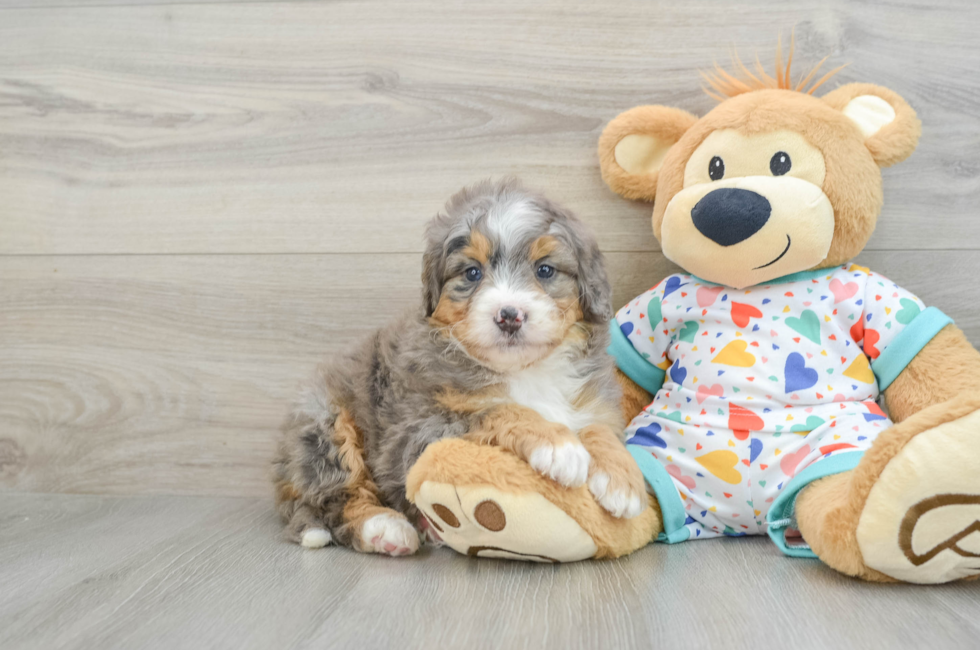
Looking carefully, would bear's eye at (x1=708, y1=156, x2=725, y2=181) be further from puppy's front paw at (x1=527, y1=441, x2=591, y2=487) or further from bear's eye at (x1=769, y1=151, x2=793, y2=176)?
puppy's front paw at (x1=527, y1=441, x2=591, y2=487)

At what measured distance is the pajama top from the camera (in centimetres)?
172

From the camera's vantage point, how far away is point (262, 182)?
2.34 metres

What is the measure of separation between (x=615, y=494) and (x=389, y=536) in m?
0.55

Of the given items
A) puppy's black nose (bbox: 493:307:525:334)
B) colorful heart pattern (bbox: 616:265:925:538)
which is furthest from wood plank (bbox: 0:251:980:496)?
colorful heart pattern (bbox: 616:265:925:538)

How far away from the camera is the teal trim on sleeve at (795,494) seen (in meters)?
1.58

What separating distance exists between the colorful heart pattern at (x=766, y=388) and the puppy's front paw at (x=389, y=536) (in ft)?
2.00

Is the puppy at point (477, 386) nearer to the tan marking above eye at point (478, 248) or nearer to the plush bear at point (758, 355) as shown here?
the tan marking above eye at point (478, 248)

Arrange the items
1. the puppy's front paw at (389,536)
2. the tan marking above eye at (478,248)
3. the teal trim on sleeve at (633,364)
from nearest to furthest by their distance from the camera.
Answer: the tan marking above eye at (478,248)
the puppy's front paw at (389,536)
the teal trim on sleeve at (633,364)

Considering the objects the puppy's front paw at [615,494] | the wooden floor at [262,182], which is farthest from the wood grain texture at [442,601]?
the wooden floor at [262,182]

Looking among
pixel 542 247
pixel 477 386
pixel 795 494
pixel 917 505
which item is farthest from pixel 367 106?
pixel 917 505

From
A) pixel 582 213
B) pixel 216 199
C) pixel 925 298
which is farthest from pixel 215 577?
pixel 925 298

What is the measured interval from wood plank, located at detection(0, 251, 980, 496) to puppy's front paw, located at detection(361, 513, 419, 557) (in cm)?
68

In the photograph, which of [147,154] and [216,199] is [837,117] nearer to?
[216,199]

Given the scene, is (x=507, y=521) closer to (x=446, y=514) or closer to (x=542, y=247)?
(x=446, y=514)
